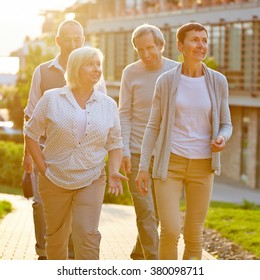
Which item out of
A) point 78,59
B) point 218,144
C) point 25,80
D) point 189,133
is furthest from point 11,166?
point 25,80

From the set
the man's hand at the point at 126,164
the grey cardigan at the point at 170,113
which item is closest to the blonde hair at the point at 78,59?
the grey cardigan at the point at 170,113

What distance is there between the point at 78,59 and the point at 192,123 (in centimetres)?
84

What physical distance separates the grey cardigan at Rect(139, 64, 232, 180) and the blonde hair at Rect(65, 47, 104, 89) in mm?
522

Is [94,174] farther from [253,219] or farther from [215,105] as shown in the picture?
[253,219]

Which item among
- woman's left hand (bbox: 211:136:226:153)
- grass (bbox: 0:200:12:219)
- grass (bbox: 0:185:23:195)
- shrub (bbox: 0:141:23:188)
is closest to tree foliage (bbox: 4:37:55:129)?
shrub (bbox: 0:141:23:188)

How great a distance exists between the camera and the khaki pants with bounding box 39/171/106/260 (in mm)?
6145

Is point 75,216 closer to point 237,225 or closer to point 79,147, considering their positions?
point 79,147

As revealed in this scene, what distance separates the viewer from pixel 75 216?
6184mm

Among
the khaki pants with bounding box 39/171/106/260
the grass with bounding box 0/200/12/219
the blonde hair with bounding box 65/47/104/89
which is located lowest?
the grass with bounding box 0/200/12/219

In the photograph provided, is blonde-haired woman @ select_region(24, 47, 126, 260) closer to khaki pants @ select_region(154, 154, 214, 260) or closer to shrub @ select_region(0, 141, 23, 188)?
khaki pants @ select_region(154, 154, 214, 260)

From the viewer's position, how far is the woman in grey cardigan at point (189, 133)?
250 inches

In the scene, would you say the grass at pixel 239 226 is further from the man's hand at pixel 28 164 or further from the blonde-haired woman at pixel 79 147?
the blonde-haired woman at pixel 79 147

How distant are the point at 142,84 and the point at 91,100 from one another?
4.91ft

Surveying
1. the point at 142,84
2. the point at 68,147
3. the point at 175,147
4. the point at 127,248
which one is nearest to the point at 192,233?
the point at 175,147
